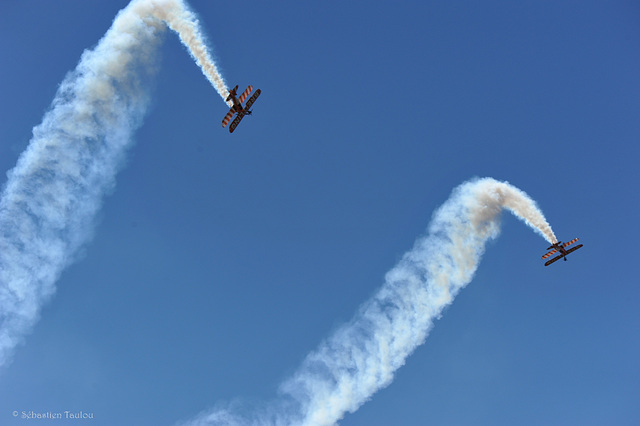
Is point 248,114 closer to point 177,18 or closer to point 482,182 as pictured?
point 177,18

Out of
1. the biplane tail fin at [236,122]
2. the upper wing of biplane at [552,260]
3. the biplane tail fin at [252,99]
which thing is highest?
the biplane tail fin at [252,99]

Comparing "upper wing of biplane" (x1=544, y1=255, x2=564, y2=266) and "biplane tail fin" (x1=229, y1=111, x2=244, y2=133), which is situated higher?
"biplane tail fin" (x1=229, y1=111, x2=244, y2=133)

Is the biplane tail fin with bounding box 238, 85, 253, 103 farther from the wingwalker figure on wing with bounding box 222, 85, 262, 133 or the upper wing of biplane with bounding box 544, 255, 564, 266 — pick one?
the upper wing of biplane with bounding box 544, 255, 564, 266

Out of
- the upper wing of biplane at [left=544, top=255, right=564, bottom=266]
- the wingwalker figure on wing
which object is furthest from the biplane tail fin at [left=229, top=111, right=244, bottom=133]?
the upper wing of biplane at [left=544, top=255, right=564, bottom=266]

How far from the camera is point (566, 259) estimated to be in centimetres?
6550

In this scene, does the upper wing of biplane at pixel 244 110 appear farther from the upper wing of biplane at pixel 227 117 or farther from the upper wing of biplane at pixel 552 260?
the upper wing of biplane at pixel 552 260

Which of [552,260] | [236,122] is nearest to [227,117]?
[236,122]

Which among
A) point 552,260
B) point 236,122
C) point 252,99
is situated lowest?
point 552,260

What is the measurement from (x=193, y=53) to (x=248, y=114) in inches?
328

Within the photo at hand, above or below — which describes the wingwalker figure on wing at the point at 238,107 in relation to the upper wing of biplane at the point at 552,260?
above

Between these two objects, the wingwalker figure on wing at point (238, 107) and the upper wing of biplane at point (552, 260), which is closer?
the wingwalker figure on wing at point (238, 107)

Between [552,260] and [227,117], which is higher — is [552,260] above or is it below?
below

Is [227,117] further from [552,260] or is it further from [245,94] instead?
[552,260]

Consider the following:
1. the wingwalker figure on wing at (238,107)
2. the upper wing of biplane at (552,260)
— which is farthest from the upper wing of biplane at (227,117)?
the upper wing of biplane at (552,260)
